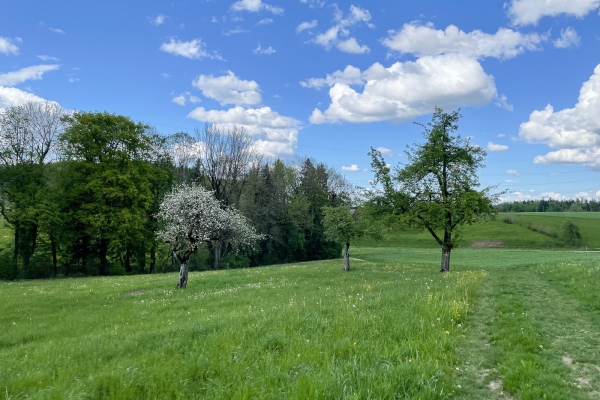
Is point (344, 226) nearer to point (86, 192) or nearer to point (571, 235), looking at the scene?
point (86, 192)

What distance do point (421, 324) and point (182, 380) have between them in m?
5.07

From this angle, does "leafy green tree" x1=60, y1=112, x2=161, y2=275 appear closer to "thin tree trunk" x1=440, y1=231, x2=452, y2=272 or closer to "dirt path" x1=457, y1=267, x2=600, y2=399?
"thin tree trunk" x1=440, y1=231, x2=452, y2=272

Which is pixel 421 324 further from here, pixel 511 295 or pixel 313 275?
pixel 313 275

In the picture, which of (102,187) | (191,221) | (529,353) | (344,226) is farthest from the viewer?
(102,187)

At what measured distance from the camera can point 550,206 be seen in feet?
478

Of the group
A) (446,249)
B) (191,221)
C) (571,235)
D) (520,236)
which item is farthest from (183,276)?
(571,235)

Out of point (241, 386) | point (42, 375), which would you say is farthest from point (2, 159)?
point (241, 386)

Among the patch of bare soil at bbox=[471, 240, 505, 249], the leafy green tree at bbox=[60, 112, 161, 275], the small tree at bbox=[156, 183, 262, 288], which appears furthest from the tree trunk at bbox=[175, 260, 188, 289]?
the patch of bare soil at bbox=[471, 240, 505, 249]

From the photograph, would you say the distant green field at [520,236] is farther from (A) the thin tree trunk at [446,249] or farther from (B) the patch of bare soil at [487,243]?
(A) the thin tree trunk at [446,249]

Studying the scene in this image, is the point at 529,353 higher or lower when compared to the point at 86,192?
lower

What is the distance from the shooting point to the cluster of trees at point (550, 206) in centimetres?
14200

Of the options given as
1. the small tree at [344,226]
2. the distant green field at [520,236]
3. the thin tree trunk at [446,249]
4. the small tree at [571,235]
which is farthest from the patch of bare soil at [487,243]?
the thin tree trunk at [446,249]

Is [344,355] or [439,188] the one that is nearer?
[344,355]

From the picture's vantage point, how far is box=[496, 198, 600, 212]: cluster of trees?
142 metres
